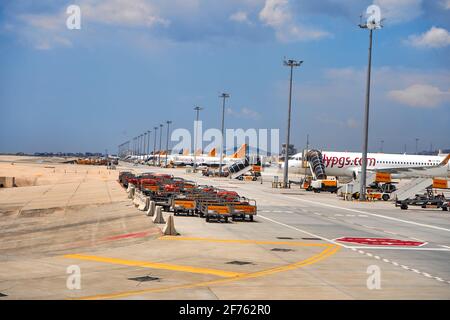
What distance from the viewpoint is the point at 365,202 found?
59.1 m

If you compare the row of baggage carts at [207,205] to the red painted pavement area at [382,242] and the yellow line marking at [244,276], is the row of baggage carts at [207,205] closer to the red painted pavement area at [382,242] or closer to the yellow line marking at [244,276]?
the red painted pavement area at [382,242]

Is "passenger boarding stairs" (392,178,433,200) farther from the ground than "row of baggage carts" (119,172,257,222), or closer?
farther from the ground

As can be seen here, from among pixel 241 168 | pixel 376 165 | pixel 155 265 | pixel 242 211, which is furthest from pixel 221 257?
pixel 241 168

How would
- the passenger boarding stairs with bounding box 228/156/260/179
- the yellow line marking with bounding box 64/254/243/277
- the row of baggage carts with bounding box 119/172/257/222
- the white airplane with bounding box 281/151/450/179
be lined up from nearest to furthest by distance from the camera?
the yellow line marking with bounding box 64/254/243/277 → the row of baggage carts with bounding box 119/172/257/222 → the white airplane with bounding box 281/151/450/179 → the passenger boarding stairs with bounding box 228/156/260/179

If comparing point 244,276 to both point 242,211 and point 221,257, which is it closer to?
point 221,257

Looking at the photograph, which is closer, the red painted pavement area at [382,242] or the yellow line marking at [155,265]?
the yellow line marking at [155,265]

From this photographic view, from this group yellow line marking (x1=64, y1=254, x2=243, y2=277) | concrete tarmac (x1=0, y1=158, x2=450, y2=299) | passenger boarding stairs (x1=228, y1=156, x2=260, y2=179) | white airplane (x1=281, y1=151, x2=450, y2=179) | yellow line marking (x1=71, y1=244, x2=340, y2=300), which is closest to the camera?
yellow line marking (x1=71, y1=244, x2=340, y2=300)

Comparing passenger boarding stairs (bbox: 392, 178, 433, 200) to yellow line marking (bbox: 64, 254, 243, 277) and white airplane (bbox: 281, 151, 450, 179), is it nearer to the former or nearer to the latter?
white airplane (bbox: 281, 151, 450, 179)

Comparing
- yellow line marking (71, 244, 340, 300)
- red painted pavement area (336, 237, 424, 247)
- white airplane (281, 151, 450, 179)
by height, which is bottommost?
yellow line marking (71, 244, 340, 300)

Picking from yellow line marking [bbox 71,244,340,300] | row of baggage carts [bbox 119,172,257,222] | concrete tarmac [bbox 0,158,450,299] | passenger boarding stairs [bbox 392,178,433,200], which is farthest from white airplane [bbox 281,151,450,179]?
yellow line marking [bbox 71,244,340,300]

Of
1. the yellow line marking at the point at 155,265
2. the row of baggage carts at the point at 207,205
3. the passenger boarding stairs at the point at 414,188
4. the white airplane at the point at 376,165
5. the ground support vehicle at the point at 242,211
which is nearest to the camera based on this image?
the yellow line marking at the point at 155,265

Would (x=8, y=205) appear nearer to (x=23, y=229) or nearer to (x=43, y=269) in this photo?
(x=23, y=229)

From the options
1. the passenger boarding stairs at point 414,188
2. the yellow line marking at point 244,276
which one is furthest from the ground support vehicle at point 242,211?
the passenger boarding stairs at point 414,188
